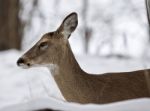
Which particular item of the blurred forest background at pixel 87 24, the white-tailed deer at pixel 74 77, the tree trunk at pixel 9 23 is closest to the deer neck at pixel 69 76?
the white-tailed deer at pixel 74 77

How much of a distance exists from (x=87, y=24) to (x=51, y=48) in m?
12.1

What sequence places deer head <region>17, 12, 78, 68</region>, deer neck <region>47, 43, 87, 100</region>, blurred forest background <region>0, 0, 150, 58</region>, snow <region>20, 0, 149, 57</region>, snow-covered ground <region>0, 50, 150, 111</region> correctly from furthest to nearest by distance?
snow <region>20, 0, 149, 57</region>
blurred forest background <region>0, 0, 150, 58</region>
snow-covered ground <region>0, 50, 150, 111</region>
deer head <region>17, 12, 78, 68</region>
deer neck <region>47, 43, 87, 100</region>

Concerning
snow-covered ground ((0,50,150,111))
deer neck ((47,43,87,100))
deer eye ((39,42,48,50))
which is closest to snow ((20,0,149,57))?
snow-covered ground ((0,50,150,111))

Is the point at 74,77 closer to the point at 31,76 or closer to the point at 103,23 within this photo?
the point at 31,76

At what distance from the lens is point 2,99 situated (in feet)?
30.1

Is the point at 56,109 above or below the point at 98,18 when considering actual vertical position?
above

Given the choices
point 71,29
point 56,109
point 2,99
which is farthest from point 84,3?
point 56,109

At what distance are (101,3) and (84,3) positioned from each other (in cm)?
100

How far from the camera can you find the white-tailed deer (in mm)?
5949

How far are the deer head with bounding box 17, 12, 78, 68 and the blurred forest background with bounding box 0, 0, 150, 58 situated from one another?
6557mm

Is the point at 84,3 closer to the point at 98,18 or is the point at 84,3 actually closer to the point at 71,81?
the point at 98,18

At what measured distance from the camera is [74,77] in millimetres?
6348

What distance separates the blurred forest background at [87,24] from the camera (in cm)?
1371

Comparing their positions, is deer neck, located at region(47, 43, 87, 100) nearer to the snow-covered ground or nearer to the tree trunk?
the snow-covered ground
